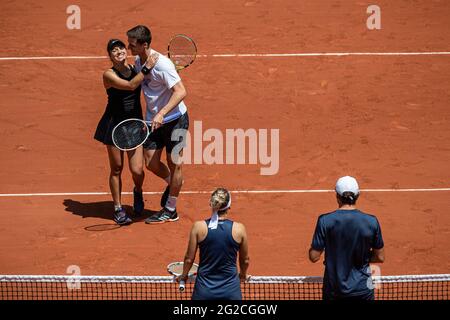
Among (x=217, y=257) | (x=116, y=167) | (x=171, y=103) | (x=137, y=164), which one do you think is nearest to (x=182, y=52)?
(x=171, y=103)

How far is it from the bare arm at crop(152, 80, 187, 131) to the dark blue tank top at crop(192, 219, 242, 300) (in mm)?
3237

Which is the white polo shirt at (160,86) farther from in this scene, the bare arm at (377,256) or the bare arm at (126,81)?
the bare arm at (377,256)

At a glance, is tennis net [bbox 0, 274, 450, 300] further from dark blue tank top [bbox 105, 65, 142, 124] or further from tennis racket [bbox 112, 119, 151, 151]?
dark blue tank top [bbox 105, 65, 142, 124]

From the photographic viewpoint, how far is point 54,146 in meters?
13.0

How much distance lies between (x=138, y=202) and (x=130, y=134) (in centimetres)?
102

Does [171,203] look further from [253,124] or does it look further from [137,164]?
[253,124]

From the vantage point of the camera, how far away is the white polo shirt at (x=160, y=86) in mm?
10148

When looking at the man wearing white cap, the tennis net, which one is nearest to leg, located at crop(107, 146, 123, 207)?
the tennis net

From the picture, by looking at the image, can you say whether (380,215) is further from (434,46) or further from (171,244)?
(434,46)

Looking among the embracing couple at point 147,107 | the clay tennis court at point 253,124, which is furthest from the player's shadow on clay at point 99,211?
the embracing couple at point 147,107

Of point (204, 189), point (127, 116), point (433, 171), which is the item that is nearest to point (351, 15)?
point (433, 171)

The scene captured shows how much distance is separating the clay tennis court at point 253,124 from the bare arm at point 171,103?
4.29 feet
